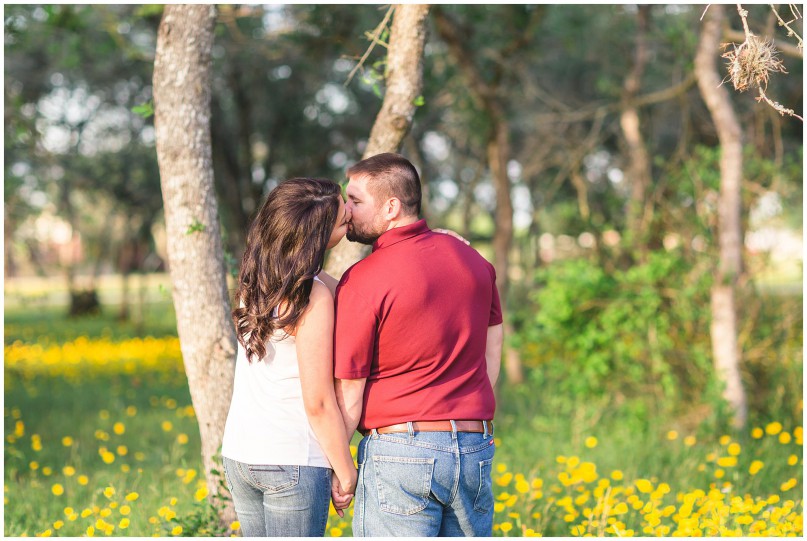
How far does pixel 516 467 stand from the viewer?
568cm

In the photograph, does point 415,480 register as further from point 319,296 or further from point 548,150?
point 548,150

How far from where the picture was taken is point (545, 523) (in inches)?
169

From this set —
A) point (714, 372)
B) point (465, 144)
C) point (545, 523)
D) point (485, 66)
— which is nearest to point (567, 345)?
point (714, 372)

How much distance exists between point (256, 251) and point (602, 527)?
7.20 ft

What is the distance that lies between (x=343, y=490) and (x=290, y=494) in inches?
6.9

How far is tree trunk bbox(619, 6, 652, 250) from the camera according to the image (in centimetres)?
703

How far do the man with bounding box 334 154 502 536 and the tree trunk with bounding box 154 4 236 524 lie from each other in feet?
4.33

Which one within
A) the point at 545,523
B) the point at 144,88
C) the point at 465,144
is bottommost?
the point at 545,523

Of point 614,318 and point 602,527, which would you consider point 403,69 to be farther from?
point 614,318

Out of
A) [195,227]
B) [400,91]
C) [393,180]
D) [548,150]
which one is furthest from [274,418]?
[548,150]

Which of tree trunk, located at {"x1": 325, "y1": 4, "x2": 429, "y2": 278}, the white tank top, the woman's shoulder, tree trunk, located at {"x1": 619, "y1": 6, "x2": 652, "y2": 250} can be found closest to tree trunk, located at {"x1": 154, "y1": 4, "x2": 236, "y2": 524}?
tree trunk, located at {"x1": 325, "y1": 4, "x2": 429, "y2": 278}

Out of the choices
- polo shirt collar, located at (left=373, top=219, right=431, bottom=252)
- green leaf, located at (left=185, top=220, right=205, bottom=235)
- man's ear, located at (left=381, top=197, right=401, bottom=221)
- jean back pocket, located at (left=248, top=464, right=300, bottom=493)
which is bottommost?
jean back pocket, located at (left=248, top=464, right=300, bottom=493)

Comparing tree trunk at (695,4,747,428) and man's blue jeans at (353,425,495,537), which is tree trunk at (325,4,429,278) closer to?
man's blue jeans at (353,425,495,537)

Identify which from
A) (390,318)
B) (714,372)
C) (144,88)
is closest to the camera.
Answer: (390,318)
